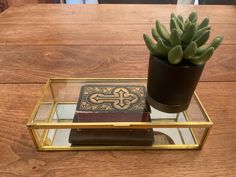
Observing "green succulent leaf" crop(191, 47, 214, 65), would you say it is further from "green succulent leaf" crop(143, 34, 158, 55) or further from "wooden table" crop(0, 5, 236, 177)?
"wooden table" crop(0, 5, 236, 177)

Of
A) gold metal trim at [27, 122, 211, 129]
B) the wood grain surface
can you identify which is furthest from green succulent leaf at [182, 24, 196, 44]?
the wood grain surface

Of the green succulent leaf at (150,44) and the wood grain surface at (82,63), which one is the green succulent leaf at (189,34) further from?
the wood grain surface at (82,63)

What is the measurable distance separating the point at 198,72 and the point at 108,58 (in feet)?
1.43

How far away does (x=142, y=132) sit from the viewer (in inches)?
20.8

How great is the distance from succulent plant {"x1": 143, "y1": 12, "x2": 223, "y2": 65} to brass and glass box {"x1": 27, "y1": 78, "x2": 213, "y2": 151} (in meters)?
0.14

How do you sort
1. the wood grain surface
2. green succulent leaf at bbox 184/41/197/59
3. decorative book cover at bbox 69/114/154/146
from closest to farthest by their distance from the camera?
green succulent leaf at bbox 184/41/197/59 < decorative book cover at bbox 69/114/154/146 < the wood grain surface

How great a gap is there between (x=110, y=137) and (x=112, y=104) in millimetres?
85

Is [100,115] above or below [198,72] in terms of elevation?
below

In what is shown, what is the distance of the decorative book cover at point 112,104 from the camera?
525 millimetres

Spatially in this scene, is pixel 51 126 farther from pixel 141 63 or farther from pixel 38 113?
pixel 141 63

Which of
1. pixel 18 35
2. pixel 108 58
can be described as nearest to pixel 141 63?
pixel 108 58

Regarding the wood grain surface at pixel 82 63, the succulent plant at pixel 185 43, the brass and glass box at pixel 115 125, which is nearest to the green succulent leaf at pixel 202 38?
the succulent plant at pixel 185 43

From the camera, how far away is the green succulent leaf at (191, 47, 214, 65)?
16.9 inches

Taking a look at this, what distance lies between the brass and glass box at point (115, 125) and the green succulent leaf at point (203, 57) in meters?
0.14
